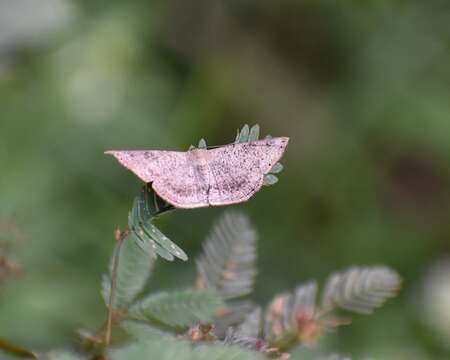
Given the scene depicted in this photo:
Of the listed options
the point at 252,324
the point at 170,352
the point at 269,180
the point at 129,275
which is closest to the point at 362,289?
the point at 252,324

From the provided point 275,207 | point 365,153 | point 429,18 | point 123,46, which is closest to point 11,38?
point 123,46

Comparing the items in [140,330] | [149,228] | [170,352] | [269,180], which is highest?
[269,180]

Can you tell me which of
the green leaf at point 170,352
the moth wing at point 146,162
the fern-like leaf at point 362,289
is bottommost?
the green leaf at point 170,352

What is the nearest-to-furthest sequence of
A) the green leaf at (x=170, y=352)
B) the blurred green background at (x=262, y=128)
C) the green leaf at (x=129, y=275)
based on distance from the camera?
1. the green leaf at (x=170, y=352)
2. the green leaf at (x=129, y=275)
3. the blurred green background at (x=262, y=128)

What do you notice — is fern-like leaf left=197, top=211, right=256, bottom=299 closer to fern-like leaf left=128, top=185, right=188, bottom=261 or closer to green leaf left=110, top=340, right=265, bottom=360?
fern-like leaf left=128, top=185, right=188, bottom=261

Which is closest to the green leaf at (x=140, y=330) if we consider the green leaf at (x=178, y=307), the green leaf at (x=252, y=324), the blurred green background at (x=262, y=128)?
Result: the green leaf at (x=178, y=307)

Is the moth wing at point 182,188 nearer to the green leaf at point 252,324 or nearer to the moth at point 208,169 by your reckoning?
the moth at point 208,169

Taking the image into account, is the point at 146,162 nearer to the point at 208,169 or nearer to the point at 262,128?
the point at 208,169
